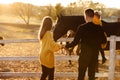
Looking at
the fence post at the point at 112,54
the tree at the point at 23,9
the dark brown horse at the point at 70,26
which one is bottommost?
the tree at the point at 23,9

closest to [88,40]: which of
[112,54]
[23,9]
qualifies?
[112,54]

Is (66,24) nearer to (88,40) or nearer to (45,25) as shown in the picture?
(45,25)

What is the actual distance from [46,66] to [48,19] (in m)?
1.04

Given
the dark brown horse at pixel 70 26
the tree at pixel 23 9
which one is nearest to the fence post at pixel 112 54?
the dark brown horse at pixel 70 26

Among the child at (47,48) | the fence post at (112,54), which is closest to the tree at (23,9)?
the fence post at (112,54)

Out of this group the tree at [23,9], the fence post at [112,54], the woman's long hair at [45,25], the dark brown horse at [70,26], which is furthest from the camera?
the tree at [23,9]

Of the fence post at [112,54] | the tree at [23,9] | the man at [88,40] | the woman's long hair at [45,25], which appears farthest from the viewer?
the tree at [23,9]

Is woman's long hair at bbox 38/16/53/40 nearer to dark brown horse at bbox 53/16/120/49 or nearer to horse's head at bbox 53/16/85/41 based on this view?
dark brown horse at bbox 53/16/120/49

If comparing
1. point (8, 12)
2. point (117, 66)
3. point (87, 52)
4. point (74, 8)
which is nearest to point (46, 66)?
point (87, 52)

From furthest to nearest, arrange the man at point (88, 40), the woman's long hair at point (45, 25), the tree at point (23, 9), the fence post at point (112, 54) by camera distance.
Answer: the tree at point (23, 9), the fence post at point (112, 54), the woman's long hair at point (45, 25), the man at point (88, 40)

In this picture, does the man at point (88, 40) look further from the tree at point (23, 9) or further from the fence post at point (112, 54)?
the tree at point (23, 9)

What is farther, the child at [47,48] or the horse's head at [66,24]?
the horse's head at [66,24]

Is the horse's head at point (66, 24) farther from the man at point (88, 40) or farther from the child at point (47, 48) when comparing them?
the man at point (88, 40)

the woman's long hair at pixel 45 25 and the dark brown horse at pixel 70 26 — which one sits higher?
the woman's long hair at pixel 45 25
